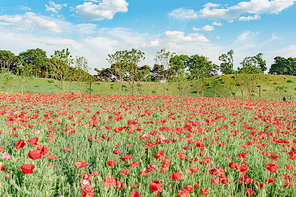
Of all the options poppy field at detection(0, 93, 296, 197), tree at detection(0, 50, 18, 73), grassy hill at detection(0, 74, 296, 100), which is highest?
tree at detection(0, 50, 18, 73)

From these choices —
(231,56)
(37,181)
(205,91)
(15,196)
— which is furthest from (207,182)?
(231,56)

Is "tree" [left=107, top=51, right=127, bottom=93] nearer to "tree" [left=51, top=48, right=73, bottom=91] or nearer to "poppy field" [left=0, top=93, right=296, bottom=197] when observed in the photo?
"tree" [left=51, top=48, right=73, bottom=91]

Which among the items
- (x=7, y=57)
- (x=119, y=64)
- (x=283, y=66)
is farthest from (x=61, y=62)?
(x=283, y=66)

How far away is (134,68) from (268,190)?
2183 centimetres

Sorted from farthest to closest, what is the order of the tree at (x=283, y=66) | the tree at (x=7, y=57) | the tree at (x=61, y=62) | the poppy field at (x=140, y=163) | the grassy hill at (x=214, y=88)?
the tree at (x=283, y=66), the tree at (x=7, y=57), the grassy hill at (x=214, y=88), the tree at (x=61, y=62), the poppy field at (x=140, y=163)

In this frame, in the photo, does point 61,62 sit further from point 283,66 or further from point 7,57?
point 283,66

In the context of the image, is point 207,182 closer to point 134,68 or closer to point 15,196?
point 15,196

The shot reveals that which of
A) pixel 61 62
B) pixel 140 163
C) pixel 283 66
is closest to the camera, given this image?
pixel 140 163

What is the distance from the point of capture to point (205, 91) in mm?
32438

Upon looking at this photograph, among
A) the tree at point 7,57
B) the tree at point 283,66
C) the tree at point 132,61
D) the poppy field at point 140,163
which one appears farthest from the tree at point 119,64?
the tree at point 283,66

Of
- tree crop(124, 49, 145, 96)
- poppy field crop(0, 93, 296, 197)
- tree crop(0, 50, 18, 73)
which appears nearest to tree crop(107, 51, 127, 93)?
tree crop(124, 49, 145, 96)

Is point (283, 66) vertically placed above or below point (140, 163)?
above

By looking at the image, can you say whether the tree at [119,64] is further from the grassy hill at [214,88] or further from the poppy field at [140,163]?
the poppy field at [140,163]

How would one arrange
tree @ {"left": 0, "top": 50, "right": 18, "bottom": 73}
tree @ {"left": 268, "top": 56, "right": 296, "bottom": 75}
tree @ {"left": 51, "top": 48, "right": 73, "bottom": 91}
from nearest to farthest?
tree @ {"left": 51, "top": 48, "right": 73, "bottom": 91}
tree @ {"left": 0, "top": 50, "right": 18, "bottom": 73}
tree @ {"left": 268, "top": 56, "right": 296, "bottom": 75}
